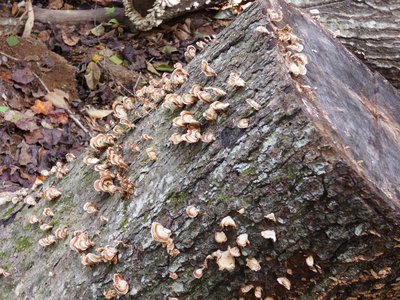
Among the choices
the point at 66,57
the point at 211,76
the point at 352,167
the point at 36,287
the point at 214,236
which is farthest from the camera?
the point at 66,57

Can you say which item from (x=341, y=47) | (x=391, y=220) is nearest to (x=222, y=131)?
(x=391, y=220)

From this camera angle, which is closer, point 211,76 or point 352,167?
point 352,167

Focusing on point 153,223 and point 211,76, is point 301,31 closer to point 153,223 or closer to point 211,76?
point 211,76

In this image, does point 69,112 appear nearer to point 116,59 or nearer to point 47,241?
point 116,59

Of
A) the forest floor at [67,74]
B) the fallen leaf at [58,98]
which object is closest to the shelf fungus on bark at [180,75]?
the forest floor at [67,74]

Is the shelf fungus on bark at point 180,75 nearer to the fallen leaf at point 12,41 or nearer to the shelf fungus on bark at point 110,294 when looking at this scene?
the shelf fungus on bark at point 110,294

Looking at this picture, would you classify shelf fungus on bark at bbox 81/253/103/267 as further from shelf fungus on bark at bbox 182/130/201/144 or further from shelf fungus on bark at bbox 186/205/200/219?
shelf fungus on bark at bbox 182/130/201/144
